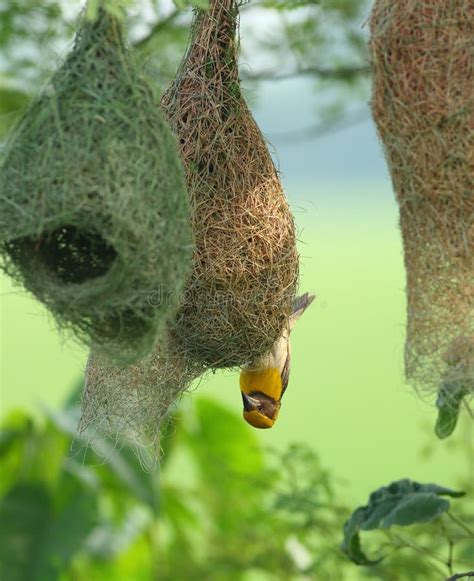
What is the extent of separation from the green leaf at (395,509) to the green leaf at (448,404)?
215 millimetres

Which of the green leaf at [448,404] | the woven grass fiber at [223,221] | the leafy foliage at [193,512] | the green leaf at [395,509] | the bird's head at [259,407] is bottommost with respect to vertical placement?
the leafy foliage at [193,512]

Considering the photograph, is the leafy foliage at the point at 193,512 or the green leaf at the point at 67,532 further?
the green leaf at the point at 67,532

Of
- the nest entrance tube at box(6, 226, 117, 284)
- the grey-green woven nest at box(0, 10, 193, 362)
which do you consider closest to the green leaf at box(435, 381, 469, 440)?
the grey-green woven nest at box(0, 10, 193, 362)

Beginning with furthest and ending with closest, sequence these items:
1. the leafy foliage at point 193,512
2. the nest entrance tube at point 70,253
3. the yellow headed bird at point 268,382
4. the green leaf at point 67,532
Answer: the green leaf at point 67,532 → the leafy foliage at point 193,512 → the yellow headed bird at point 268,382 → the nest entrance tube at point 70,253

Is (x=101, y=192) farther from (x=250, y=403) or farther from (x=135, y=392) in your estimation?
(x=250, y=403)

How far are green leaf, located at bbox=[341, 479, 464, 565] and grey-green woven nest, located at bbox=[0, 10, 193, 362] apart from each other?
0.94 m

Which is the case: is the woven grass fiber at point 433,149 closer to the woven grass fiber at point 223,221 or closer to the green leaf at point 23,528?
the woven grass fiber at point 223,221

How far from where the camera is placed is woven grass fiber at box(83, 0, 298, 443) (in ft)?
7.45

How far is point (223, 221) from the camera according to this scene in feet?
7.44

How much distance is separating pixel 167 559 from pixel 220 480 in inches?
18.3

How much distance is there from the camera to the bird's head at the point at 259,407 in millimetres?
2748

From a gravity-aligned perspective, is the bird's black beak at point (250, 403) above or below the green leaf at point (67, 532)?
above

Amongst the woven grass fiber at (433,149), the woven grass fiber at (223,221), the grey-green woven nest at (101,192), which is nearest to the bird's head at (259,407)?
the woven grass fiber at (223,221)

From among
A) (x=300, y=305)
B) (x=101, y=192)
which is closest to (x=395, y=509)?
(x=300, y=305)
